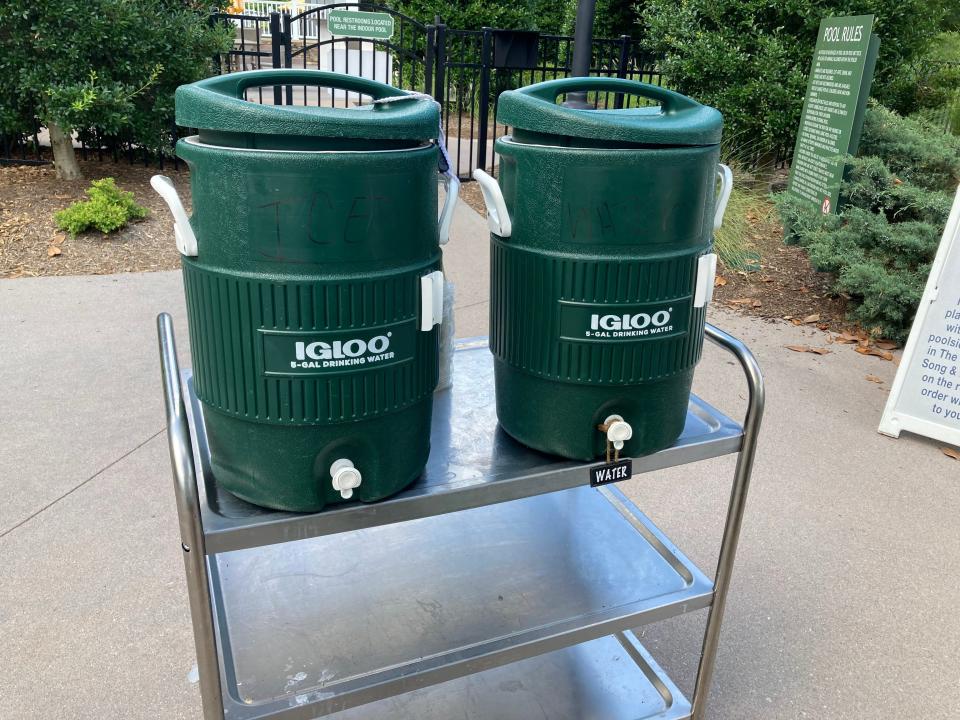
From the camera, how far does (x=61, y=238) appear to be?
5.49 meters

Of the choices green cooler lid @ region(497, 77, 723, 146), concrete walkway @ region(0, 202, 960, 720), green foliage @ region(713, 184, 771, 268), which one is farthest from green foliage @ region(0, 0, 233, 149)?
green cooler lid @ region(497, 77, 723, 146)

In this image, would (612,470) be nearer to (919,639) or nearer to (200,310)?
Answer: (200,310)

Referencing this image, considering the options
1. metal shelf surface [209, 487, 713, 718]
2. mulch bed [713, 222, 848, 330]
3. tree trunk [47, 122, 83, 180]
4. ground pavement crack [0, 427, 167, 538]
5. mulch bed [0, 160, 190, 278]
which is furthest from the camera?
tree trunk [47, 122, 83, 180]

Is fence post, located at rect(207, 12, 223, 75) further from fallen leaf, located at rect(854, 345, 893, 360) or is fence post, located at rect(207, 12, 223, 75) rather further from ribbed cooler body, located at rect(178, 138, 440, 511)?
ribbed cooler body, located at rect(178, 138, 440, 511)

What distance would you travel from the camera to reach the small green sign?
758cm

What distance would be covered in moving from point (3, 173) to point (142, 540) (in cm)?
503

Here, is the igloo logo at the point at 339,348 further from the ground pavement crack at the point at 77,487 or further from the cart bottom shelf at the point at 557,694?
the ground pavement crack at the point at 77,487

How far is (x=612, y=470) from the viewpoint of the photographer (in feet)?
4.85

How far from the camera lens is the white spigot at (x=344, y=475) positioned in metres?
1.23

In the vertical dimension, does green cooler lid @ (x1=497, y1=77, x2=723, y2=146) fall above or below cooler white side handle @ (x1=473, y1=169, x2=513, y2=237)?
above

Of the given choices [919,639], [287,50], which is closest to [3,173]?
[287,50]

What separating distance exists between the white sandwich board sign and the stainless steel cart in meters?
1.95

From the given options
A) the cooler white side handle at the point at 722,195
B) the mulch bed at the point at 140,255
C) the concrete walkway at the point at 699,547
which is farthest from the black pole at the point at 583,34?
the cooler white side handle at the point at 722,195

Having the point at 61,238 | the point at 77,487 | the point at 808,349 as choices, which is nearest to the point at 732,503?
the point at 77,487
